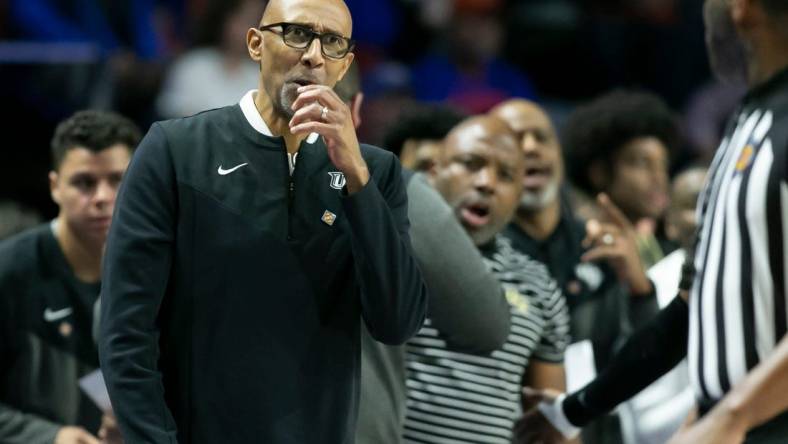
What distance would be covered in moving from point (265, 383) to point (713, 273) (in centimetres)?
A: 104

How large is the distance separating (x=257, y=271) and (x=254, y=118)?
0.39m

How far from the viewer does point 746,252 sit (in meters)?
2.85

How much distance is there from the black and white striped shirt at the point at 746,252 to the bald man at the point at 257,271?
72 centimetres

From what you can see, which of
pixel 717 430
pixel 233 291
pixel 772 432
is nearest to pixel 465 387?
pixel 233 291

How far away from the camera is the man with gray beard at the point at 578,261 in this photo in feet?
17.0

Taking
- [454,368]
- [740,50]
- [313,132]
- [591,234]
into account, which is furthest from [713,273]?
[591,234]

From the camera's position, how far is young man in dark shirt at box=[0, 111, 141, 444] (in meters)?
4.65

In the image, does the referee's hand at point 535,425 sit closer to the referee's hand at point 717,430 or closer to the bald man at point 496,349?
the bald man at point 496,349

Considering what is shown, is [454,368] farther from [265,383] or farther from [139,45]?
[139,45]

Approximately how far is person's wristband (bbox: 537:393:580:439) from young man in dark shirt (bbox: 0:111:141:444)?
1.45 metres

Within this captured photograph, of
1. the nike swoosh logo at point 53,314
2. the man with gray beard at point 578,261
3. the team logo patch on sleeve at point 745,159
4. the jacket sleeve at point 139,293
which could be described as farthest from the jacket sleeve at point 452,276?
the nike swoosh logo at point 53,314

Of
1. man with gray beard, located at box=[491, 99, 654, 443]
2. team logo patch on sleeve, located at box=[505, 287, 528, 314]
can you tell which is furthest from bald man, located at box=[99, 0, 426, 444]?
man with gray beard, located at box=[491, 99, 654, 443]

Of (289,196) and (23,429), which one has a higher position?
(289,196)

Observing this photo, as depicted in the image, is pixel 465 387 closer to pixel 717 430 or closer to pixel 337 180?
pixel 337 180
